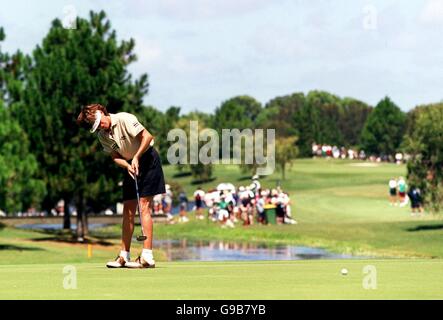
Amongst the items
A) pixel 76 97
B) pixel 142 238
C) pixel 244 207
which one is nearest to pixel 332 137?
pixel 244 207

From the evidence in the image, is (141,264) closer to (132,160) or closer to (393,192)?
(132,160)

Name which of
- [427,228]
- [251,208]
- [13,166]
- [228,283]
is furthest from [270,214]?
[228,283]

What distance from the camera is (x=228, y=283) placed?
35.9 feet

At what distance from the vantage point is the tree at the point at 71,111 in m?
50.6

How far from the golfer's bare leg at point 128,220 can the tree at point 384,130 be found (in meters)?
152

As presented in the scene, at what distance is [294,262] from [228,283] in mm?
6086

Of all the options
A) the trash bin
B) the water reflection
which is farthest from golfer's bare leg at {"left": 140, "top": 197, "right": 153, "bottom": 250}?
the trash bin

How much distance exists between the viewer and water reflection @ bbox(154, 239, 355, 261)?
41.1 meters

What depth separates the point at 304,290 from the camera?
10.1m

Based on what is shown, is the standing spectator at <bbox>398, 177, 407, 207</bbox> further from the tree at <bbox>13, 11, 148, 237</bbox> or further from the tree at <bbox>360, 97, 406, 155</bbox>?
the tree at <bbox>360, 97, 406, 155</bbox>

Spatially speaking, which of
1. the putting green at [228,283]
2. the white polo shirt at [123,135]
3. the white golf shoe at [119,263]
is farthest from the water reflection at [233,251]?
the putting green at [228,283]

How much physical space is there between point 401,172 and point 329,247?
75.7 meters

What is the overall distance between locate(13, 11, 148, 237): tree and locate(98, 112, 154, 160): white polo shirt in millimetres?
36626

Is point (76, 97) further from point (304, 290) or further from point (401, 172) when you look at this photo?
point (401, 172)
